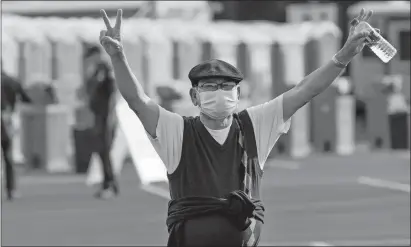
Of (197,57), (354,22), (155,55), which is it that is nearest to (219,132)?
(354,22)

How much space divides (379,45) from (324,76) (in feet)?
1.04

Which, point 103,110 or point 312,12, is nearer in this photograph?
point 103,110

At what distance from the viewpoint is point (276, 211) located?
16141mm

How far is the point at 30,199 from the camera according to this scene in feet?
60.1

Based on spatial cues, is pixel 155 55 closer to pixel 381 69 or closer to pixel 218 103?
pixel 381 69

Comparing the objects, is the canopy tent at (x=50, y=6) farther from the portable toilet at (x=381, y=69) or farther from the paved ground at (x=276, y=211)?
the paved ground at (x=276, y=211)

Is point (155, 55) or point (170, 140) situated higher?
point (155, 55)

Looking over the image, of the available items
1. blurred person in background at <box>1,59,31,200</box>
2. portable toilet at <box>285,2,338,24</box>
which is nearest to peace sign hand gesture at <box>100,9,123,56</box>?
blurred person in background at <box>1,59,31,200</box>

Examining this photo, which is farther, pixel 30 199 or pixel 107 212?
pixel 30 199

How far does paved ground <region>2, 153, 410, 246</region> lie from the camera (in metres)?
13.5

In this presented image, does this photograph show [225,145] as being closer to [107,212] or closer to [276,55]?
[107,212]

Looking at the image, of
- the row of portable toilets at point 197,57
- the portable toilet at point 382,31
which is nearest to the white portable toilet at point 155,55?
the row of portable toilets at point 197,57

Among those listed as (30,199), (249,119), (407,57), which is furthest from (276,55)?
(249,119)

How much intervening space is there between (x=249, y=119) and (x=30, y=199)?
11.6 m
